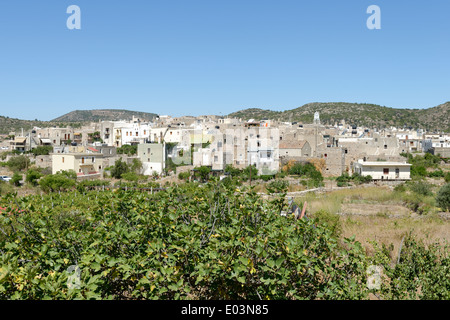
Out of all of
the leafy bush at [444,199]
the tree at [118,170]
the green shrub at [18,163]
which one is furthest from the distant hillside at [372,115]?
the leafy bush at [444,199]

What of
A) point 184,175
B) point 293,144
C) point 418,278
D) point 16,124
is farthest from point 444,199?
point 16,124

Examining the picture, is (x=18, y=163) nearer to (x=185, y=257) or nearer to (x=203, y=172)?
(x=203, y=172)

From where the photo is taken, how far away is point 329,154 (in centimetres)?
3472

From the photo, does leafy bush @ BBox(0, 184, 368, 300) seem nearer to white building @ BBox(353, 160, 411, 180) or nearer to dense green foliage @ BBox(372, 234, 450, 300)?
dense green foliage @ BBox(372, 234, 450, 300)

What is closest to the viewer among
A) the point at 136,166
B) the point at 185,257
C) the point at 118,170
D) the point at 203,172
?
the point at 185,257

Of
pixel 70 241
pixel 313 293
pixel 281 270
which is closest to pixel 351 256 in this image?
pixel 313 293

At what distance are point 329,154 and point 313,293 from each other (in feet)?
104

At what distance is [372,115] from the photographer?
92500mm

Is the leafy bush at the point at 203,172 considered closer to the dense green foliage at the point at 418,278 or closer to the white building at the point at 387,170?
the white building at the point at 387,170

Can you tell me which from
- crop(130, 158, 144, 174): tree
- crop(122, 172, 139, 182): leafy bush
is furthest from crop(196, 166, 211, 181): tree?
crop(130, 158, 144, 174): tree

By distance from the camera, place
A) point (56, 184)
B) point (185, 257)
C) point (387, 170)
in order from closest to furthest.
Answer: point (185, 257) < point (56, 184) < point (387, 170)

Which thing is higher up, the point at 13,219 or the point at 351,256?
the point at 13,219

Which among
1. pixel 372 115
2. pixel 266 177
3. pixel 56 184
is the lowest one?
pixel 266 177
